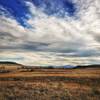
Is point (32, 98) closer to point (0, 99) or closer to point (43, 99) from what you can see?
point (43, 99)

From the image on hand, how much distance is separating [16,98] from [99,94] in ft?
21.3

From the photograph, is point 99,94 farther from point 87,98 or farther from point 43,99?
point 43,99

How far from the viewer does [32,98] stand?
48.0 feet

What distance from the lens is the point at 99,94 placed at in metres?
16.7

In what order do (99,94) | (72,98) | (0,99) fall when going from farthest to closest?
(99,94), (72,98), (0,99)

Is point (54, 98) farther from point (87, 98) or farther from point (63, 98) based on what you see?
point (87, 98)

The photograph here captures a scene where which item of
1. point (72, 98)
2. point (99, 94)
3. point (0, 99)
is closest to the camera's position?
point (0, 99)

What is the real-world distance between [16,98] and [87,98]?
16.2 feet

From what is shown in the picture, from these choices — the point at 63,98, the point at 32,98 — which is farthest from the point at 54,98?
the point at 32,98

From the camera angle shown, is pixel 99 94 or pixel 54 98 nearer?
pixel 54 98

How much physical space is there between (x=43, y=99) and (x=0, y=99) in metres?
2.82

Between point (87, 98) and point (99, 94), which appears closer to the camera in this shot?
point (87, 98)

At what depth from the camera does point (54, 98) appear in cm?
1476

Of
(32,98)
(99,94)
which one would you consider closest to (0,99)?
(32,98)
